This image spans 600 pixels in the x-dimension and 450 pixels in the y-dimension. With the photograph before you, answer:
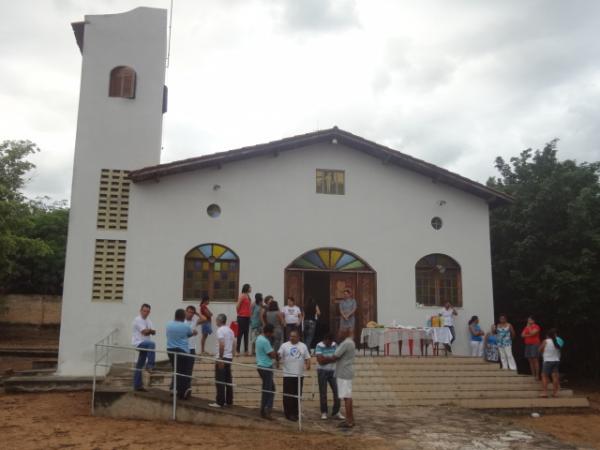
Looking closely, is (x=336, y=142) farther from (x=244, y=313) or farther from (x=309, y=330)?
(x=244, y=313)

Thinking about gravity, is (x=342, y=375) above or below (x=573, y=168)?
below

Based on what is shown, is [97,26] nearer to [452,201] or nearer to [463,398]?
[452,201]

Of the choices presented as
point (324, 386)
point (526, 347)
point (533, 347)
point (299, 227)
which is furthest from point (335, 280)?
point (324, 386)

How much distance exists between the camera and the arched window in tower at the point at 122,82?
639 inches

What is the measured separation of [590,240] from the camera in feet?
58.8

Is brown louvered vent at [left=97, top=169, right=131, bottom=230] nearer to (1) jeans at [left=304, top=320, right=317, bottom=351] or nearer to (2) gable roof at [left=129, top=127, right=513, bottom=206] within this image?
(2) gable roof at [left=129, top=127, right=513, bottom=206]

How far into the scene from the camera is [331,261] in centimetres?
1641

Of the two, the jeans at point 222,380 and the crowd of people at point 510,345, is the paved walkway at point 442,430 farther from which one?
the crowd of people at point 510,345

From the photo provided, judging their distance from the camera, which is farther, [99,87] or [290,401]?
[99,87]

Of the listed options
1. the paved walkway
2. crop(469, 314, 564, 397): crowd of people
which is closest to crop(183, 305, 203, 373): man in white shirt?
the paved walkway

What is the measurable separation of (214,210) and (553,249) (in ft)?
35.6

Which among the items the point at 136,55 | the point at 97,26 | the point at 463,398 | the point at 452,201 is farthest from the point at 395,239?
the point at 97,26

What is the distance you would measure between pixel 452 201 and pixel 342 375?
357 inches

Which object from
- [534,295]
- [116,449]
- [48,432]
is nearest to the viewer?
[116,449]
